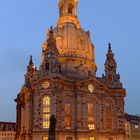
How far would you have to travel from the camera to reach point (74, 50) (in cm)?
9875

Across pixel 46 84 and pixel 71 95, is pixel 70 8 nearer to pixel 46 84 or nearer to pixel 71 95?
pixel 46 84

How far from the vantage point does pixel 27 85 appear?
9562cm

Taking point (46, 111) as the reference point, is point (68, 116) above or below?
below

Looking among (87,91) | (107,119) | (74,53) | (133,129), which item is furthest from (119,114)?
(133,129)

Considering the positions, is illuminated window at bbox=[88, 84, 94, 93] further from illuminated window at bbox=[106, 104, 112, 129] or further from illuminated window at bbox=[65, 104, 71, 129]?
illuminated window at bbox=[106, 104, 112, 129]

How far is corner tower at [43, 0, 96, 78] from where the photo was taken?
97.3 m

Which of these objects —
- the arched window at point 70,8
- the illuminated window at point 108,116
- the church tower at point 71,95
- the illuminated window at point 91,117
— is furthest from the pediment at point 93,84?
the arched window at point 70,8

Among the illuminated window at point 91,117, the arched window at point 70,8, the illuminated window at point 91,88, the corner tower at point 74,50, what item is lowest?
the illuminated window at point 91,117

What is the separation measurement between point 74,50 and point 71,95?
1378 centimetres

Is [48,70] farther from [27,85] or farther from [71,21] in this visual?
[71,21]

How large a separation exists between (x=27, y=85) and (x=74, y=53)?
1458 cm

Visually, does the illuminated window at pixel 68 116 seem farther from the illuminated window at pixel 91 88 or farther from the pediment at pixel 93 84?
the illuminated window at pixel 91 88

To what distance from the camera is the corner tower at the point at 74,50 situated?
3833 inches

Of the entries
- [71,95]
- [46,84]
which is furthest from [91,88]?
[46,84]
